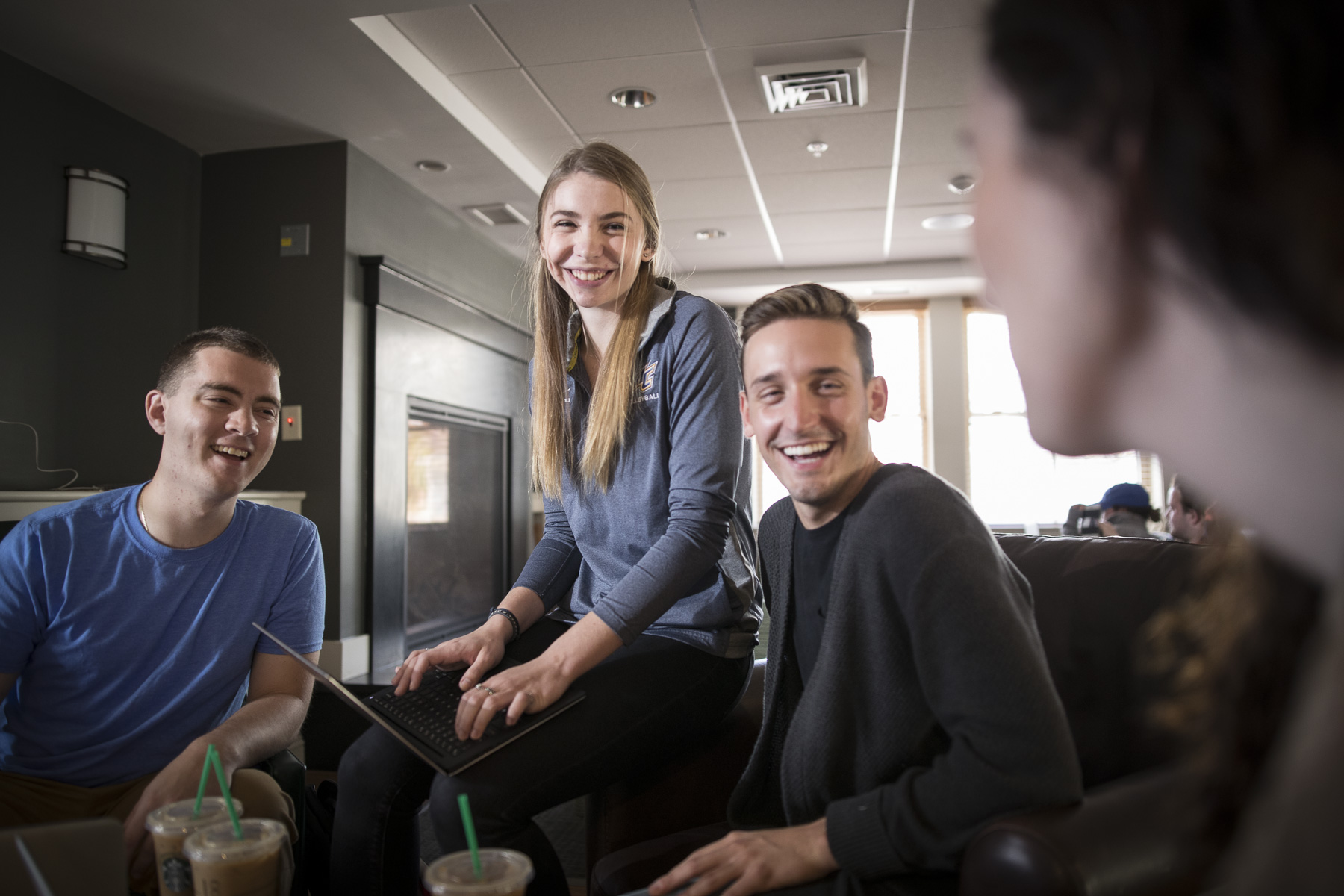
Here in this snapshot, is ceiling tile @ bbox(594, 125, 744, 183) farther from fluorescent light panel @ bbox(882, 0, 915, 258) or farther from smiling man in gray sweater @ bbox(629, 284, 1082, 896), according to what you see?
smiling man in gray sweater @ bbox(629, 284, 1082, 896)

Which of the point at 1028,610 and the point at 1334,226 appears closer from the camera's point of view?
the point at 1334,226

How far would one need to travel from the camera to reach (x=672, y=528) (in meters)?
1.35

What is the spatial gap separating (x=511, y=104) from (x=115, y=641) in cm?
323

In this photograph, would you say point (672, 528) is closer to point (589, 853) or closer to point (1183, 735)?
point (589, 853)

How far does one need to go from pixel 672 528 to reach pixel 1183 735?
0.91 m

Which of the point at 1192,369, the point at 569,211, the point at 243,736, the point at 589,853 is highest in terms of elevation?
the point at 569,211

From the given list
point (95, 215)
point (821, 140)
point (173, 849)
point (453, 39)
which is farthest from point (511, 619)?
point (821, 140)

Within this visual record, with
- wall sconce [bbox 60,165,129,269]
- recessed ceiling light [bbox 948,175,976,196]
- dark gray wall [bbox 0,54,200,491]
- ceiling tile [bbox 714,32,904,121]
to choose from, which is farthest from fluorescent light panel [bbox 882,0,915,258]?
dark gray wall [bbox 0,54,200,491]

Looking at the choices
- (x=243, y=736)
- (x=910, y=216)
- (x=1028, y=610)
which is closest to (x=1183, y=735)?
(x=1028, y=610)

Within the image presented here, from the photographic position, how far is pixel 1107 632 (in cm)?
119

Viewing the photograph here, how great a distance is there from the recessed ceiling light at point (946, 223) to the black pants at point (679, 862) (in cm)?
533

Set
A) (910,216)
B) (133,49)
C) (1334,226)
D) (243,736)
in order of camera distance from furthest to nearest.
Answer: (910,216) < (133,49) < (243,736) < (1334,226)

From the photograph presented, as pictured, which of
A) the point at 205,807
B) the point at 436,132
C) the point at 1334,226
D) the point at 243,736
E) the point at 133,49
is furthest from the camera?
the point at 436,132

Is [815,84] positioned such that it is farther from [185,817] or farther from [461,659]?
[185,817]
